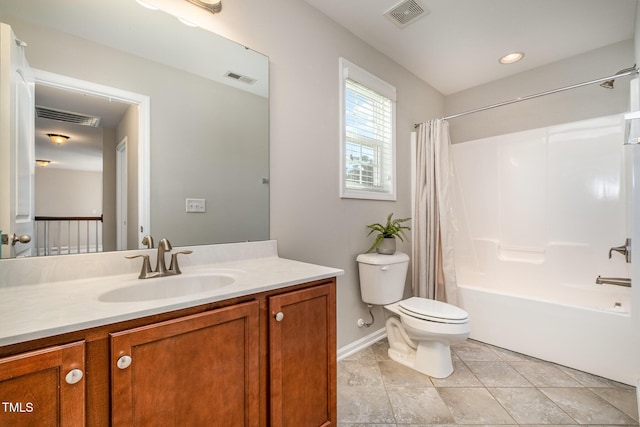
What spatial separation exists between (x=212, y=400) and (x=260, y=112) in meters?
1.38

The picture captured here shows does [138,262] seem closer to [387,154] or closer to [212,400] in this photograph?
[212,400]

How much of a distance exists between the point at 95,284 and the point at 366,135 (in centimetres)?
197

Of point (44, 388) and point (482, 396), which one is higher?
point (44, 388)

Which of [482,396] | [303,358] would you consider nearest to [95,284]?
[303,358]

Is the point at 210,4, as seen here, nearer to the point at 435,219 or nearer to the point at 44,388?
the point at 44,388

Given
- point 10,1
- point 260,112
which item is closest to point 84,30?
point 10,1

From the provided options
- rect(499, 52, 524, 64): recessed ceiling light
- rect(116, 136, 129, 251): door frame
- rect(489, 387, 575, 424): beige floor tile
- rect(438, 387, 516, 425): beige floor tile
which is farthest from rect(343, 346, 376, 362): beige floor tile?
rect(499, 52, 524, 64): recessed ceiling light

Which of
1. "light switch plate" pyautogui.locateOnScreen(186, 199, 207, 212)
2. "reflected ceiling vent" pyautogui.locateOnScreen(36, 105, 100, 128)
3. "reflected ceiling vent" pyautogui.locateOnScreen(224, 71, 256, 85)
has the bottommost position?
"light switch plate" pyautogui.locateOnScreen(186, 199, 207, 212)

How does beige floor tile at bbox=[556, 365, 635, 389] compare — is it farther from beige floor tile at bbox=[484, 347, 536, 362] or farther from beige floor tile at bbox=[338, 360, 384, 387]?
beige floor tile at bbox=[338, 360, 384, 387]

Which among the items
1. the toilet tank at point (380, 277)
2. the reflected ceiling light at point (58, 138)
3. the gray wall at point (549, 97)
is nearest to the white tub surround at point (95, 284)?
the reflected ceiling light at point (58, 138)

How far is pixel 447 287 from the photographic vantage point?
2.39m

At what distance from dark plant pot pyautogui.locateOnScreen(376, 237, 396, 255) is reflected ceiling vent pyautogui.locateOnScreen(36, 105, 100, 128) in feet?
5.99

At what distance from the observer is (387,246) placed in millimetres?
2152

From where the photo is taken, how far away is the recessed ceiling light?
2445 millimetres
